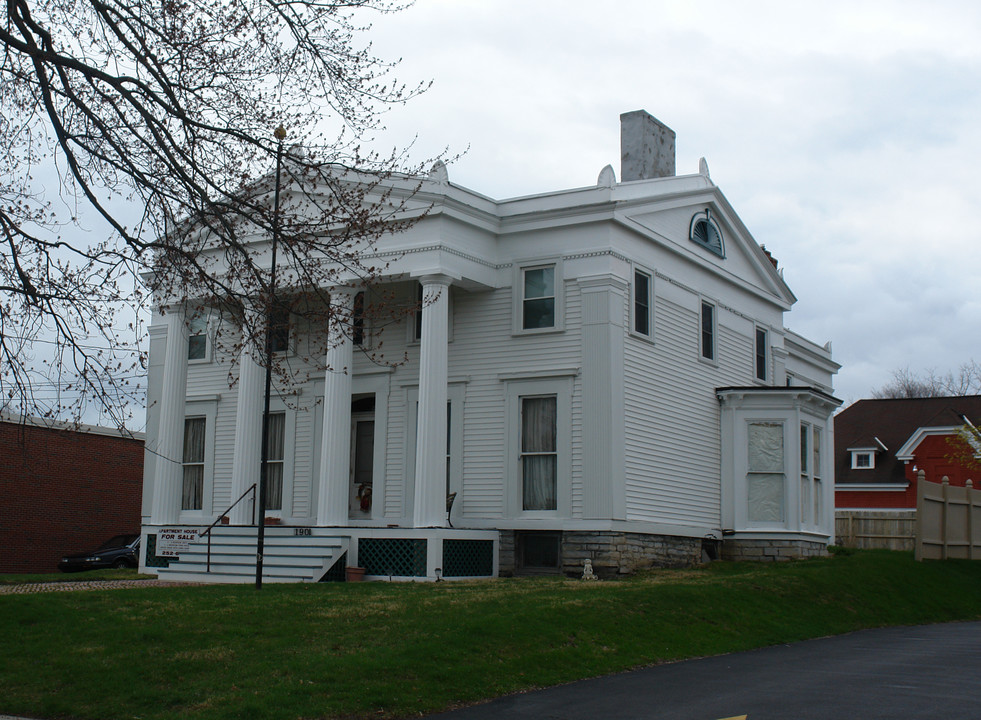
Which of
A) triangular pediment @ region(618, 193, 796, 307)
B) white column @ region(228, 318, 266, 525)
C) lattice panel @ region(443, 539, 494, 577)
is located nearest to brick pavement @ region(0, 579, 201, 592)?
white column @ region(228, 318, 266, 525)

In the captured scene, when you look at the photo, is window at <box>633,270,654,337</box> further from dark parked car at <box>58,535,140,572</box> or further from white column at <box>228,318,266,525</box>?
dark parked car at <box>58,535,140,572</box>

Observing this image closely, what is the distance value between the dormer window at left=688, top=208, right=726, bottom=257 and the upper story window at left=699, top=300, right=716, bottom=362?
1389 mm

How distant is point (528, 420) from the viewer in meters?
23.6

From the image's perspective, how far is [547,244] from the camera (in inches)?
930

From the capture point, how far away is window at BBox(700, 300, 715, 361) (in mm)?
26906

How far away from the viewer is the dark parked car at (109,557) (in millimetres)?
32281

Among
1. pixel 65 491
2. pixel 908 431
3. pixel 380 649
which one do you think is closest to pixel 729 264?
pixel 380 649

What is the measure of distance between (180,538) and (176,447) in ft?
7.60

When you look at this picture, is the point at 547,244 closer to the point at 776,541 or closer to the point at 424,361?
the point at 424,361

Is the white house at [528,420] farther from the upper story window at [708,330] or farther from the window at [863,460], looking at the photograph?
the window at [863,460]

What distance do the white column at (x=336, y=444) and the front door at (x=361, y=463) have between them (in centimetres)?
246

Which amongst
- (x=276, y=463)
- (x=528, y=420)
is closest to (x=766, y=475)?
(x=528, y=420)

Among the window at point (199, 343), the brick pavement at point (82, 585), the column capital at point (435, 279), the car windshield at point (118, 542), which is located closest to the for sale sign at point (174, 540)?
the brick pavement at point (82, 585)

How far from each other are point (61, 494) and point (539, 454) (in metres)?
19.2
